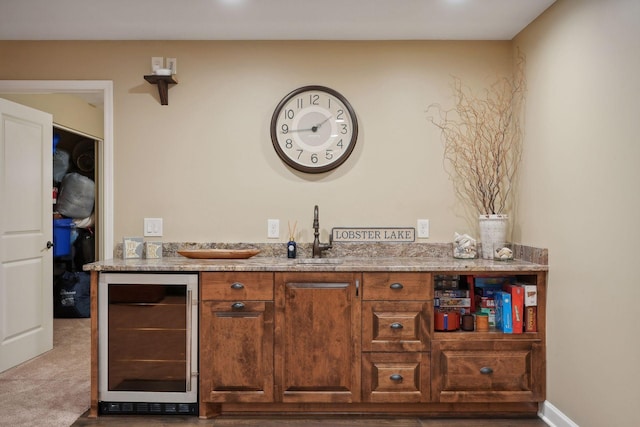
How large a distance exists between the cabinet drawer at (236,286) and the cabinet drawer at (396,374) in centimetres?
66

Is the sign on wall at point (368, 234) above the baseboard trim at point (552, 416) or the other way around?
above

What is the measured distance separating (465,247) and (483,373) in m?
0.76

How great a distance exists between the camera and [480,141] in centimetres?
333

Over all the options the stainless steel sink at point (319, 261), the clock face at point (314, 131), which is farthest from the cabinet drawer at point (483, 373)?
the clock face at point (314, 131)

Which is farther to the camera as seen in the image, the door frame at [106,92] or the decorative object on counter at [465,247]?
the door frame at [106,92]

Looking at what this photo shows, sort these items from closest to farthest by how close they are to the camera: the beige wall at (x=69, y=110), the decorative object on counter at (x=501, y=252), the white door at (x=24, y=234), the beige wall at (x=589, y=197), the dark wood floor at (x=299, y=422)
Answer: the beige wall at (x=589, y=197)
the dark wood floor at (x=299, y=422)
the decorative object on counter at (x=501, y=252)
the white door at (x=24, y=234)
the beige wall at (x=69, y=110)

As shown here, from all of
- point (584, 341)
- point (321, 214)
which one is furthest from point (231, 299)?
point (584, 341)

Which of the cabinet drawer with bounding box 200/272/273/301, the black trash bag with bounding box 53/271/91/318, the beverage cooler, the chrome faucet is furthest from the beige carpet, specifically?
the chrome faucet

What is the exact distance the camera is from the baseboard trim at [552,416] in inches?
102

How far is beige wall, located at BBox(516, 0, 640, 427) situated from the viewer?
2102 millimetres

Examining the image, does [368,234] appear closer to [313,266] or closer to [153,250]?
[313,266]

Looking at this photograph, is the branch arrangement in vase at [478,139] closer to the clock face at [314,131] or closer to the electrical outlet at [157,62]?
the clock face at [314,131]

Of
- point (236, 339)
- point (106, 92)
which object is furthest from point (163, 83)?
point (236, 339)

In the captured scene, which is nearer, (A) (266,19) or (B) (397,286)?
(B) (397,286)
